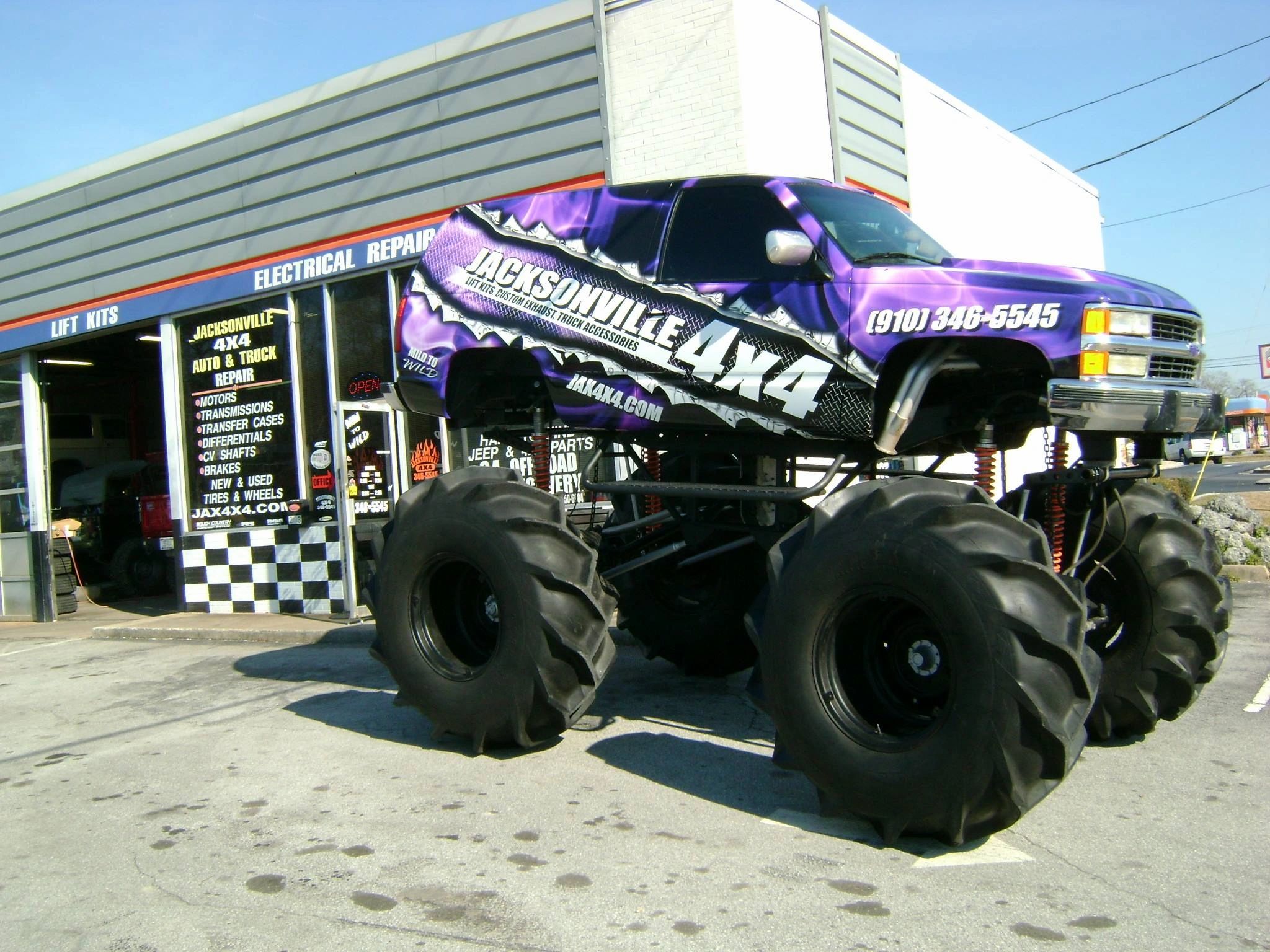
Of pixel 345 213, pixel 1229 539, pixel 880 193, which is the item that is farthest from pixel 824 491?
pixel 345 213

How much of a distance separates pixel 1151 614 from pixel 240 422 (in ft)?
33.5

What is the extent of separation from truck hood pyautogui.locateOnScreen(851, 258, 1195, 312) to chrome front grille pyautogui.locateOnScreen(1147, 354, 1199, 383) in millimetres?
212

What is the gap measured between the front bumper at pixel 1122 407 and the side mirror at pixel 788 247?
1.16 meters

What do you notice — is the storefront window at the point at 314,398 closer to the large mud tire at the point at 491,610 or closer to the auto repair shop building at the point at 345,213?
the auto repair shop building at the point at 345,213

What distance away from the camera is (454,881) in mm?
3561

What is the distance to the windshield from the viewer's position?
484cm

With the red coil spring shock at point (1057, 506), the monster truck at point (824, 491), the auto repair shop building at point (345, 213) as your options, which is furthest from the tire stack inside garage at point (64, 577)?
the red coil spring shock at point (1057, 506)

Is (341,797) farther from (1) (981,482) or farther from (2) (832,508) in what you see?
(1) (981,482)

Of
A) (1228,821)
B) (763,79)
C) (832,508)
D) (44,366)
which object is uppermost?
(763,79)

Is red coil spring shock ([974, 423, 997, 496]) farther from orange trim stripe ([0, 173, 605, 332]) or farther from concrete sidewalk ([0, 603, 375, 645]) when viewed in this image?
concrete sidewalk ([0, 603, 375, 645])

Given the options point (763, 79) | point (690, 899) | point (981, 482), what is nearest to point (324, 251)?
point (763, 79)

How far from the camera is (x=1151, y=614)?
15.6 feet

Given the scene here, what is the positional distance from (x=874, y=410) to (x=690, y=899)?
7.58 ft

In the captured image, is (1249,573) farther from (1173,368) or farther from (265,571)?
(265,571)
